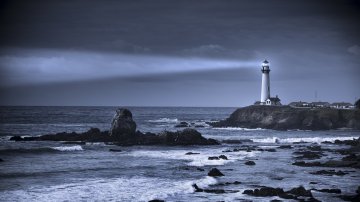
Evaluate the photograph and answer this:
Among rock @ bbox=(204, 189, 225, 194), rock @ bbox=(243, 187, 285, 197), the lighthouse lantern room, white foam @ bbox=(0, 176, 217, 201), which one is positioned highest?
the lighthouse lantern room

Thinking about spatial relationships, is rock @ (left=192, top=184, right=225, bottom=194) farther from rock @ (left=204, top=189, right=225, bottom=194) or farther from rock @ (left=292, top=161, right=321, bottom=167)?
rock @ (left=292, top=161, right=321, bottom=167)

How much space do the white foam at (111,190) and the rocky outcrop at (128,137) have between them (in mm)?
30164

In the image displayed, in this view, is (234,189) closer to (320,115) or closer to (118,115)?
(118,115)

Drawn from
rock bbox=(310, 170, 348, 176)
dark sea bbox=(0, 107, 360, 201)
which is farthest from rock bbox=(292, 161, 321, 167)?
rock bbox=(310, 170, 348, 176)

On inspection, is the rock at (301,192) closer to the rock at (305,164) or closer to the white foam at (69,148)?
the rock at (305,164)

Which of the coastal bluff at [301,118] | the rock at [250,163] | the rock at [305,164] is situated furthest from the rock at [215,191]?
the coastal bluff at [301,118]

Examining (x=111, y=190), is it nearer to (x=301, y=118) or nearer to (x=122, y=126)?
(x=122, y=126)

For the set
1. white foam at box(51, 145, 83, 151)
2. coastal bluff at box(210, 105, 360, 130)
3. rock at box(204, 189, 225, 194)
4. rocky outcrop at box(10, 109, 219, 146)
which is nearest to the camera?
rock at box(204, 189, 225, 194)

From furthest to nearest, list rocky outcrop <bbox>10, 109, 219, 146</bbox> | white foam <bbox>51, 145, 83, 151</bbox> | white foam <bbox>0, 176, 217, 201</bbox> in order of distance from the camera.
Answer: rocky outcrop <bbox>10, 109, 219, 146</bbox>
white foam <bbox>51, 145, 83, 151</bbox>
white foam <bbox>0, 176, 217, 201</bbox>

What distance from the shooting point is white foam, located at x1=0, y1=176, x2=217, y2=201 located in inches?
1119

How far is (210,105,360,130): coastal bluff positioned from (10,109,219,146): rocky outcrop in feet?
126

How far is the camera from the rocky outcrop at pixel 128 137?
66250 millimetres

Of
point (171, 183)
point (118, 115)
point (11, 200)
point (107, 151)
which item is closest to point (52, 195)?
point (11, 200)

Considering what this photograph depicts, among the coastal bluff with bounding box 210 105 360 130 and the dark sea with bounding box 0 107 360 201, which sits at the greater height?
the coastal bluff with bounding box 210 105 360 130
